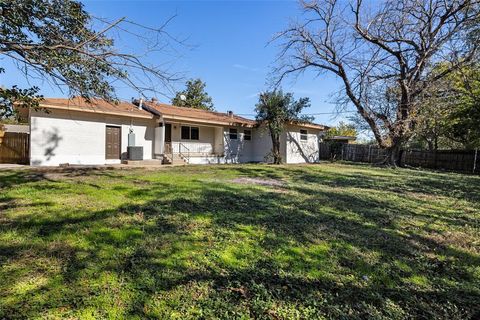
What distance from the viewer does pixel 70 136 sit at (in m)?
12.7

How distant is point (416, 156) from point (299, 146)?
394 inches

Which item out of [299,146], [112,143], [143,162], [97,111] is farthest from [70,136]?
[299,146]

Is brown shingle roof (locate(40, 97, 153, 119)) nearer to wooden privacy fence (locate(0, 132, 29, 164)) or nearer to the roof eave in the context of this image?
the roof eave

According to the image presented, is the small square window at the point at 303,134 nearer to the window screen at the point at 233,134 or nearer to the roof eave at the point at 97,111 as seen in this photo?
the window screen at the point at 233,134

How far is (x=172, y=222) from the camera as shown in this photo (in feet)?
14.0

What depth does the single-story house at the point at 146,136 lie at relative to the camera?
1220 cm

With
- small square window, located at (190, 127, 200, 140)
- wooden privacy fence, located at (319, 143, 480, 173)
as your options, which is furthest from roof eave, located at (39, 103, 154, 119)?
wooden privacy fence, located at (319, 143, 480, 173)

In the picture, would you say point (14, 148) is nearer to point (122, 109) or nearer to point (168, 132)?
point (122, 109)

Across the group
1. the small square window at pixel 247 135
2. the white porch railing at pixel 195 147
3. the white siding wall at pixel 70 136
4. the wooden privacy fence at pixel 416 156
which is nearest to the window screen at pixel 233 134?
the small square window at pixel 247 135

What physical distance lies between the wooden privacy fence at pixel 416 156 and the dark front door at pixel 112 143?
1695cm

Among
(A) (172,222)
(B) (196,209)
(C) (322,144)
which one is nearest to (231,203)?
(B) (196,209)

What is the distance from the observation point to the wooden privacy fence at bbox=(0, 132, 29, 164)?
13008mm

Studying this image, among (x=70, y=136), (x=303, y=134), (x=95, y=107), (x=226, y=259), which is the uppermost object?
(x=95, y=107)

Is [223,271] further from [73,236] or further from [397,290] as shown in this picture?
[73,236]
